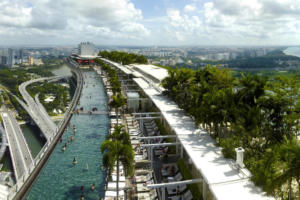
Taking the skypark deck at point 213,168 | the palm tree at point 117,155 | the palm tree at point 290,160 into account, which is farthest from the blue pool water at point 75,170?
the palm tree at point 290,160

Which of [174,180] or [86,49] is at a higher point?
[86,49]

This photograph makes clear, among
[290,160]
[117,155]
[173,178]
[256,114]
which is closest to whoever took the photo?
[290,160]

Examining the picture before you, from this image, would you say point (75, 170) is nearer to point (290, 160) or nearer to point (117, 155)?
point (117, 155)

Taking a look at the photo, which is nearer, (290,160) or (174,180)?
(290,160)

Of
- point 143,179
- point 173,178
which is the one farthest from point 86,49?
point 173,178

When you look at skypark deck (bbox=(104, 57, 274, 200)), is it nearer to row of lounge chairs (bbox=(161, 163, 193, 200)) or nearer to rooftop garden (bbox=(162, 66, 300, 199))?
rooftop garden (bbox=(162, 66, 300, 199))

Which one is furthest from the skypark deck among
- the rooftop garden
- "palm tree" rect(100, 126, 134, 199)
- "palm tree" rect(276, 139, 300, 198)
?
"palm tree" rect(100, 126, 134, 199)
